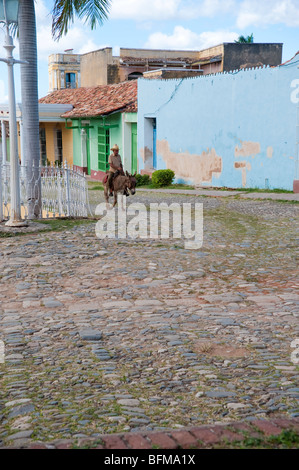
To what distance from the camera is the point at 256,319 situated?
201 inches

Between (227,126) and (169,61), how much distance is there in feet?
43.8

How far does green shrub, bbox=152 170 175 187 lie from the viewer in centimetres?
1902

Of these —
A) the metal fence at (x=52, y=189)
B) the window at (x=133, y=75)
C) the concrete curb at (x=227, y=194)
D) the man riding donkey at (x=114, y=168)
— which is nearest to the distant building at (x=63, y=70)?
the window at (x=133, y=75)

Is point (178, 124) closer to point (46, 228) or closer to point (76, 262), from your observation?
point (46, 228)

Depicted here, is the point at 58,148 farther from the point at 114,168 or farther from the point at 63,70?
the point at 114,168

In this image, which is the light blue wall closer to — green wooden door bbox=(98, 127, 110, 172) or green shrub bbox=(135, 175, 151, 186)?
green shrub bbox=(135, 175, 151, 186)

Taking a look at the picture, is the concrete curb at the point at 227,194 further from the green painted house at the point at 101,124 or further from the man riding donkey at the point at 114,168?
the green painted house at the point at 101,124

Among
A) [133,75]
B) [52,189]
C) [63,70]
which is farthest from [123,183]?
[63,70]

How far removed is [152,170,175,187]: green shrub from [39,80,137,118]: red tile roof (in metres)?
3.85

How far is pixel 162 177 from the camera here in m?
19.0

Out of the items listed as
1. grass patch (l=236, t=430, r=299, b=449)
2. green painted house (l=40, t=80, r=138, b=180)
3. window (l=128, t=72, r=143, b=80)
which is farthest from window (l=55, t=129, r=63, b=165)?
grass patch (l=236, t=430, r=299, b=449)

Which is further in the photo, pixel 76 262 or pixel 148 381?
pixel 76 262

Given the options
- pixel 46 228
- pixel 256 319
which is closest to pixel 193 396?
pixel 256 319
